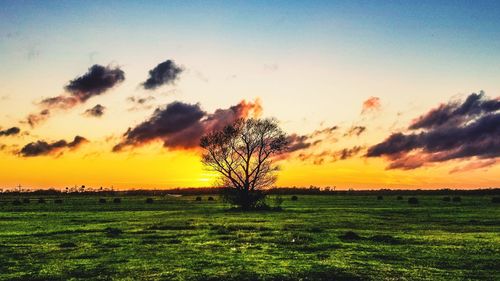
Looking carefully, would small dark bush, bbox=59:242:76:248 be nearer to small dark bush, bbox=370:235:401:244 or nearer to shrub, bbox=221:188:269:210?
small dark bush, bbox=370:235:401:244

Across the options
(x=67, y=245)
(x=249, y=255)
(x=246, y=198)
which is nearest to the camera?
(x=249, y=255)

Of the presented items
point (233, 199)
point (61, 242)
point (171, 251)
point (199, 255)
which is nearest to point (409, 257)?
point (199, 255)

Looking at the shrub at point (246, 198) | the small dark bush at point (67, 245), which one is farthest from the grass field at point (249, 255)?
the shrub at point (246, 198)

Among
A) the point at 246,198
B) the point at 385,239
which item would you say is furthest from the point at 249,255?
the point at 246,198

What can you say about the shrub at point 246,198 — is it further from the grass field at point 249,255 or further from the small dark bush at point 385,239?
the small dark bush at point 385,239

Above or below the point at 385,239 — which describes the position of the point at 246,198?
above

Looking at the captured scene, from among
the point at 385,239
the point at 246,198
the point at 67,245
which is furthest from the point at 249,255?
the point at 246,198

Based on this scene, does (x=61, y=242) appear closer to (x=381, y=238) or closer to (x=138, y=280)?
(x=138, y=280)

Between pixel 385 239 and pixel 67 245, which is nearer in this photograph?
pixel 67 245

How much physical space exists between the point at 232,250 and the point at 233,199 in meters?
46.1

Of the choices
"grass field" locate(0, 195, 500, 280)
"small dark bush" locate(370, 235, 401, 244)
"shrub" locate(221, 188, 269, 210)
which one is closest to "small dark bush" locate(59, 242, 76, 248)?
"grass field" locate(0, 195, 500, 280)

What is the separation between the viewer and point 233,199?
66.8 metres

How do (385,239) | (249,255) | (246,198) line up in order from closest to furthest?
(249,255)
(385,239)
(246,198)

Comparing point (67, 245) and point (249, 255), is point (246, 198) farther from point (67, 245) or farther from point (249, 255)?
point (249, 255)
